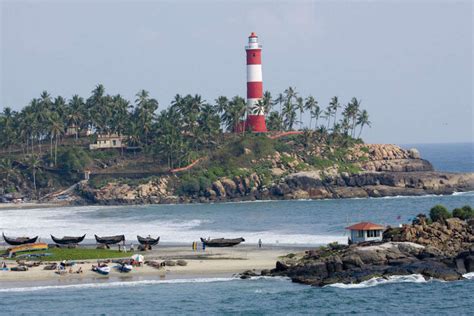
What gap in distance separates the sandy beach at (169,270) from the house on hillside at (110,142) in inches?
3047

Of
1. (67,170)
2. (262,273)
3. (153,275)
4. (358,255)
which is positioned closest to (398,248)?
(358,255)

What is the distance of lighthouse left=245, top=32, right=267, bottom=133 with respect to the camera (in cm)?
14062

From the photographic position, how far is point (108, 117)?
154250 millimetres

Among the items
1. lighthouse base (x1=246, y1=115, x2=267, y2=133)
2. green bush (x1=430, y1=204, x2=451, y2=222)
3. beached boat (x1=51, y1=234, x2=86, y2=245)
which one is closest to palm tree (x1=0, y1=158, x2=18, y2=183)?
lighthouse base (x1=246, y1=115, x2=267, y2=133)

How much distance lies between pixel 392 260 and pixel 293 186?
7170cm

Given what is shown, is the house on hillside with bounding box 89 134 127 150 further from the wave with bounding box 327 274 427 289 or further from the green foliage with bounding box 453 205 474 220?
the wave with bounding box 327 274 427 289

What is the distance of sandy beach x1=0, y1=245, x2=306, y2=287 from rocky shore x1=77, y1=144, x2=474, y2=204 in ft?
189

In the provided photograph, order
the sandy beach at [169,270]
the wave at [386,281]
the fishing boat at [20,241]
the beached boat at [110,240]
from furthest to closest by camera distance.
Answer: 1. the fishing boat at [20,241]
2. the beached boat at [110,240]
3. the sandy beach at [169,270]
4. the wave at [386,281]

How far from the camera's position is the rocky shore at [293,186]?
133 m

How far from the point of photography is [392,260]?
62750 mm

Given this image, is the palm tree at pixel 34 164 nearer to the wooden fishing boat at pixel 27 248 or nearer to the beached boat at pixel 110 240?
the beached boat at pixel 110 240

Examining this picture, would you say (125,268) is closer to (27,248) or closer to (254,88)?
(27,248)

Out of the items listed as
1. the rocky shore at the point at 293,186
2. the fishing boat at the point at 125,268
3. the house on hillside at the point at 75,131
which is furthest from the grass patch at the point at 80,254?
the house on hillside at the point at 75,131

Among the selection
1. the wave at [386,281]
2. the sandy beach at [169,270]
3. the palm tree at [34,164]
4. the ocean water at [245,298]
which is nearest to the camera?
the ocean water at [245,298]
